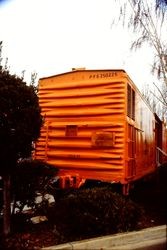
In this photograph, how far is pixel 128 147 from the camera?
9.30 metres

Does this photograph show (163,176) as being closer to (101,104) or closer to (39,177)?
(101,104)

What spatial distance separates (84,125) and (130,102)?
133cm

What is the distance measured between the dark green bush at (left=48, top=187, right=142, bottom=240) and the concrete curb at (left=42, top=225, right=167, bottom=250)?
414 millimetres

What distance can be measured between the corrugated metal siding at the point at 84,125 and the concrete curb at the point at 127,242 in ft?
7.56

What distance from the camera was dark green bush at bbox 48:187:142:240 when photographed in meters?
6.75

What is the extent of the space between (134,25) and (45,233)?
403 inches

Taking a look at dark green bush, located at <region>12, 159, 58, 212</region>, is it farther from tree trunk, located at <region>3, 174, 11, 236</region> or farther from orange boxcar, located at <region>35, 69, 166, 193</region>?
orange boxcar, located at <region>35, 69, 166, 193</region>

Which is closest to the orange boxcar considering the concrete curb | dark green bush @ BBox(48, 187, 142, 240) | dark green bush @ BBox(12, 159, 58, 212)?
dark green bush @ BBox(12, 159, 58, 212)

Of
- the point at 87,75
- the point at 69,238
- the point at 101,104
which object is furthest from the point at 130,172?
the point at 69,238

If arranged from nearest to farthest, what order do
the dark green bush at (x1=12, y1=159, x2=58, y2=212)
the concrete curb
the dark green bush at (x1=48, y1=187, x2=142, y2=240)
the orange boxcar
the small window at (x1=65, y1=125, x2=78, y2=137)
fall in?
the concrete curb < the dark green bush at (x1=48, y1=187, x2=142, y2=240) < the dark green bush at (x1=12, y1=159, x2=58, y2=212) < the orange boxcar < the small window at (x1=65, y1=125, x2=78, y2=137)

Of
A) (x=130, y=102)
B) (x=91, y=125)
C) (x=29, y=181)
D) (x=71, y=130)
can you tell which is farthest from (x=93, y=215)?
(x=130, y=102)

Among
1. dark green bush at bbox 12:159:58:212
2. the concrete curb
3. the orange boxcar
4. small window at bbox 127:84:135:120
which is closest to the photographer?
the concrete curb

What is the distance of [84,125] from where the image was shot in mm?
9461

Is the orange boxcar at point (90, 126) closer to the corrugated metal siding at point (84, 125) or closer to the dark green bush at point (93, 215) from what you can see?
the corrugated metal siding at point (84, 125)
